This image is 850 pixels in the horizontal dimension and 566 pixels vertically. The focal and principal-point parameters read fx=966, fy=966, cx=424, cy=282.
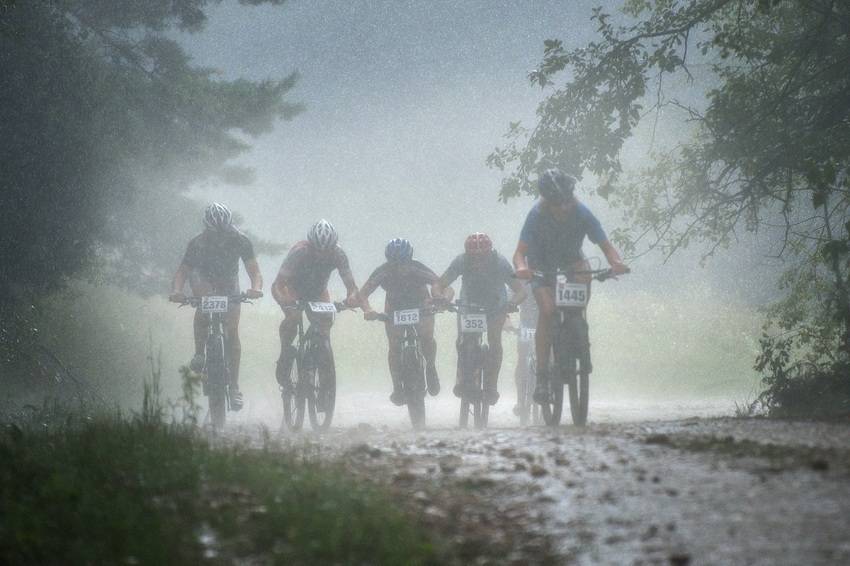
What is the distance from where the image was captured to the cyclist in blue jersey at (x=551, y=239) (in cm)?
896

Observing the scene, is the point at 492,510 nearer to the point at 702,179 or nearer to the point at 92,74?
the point at 702,179

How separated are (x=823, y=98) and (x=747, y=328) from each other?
16.9 m

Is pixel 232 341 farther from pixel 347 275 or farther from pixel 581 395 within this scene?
pixel 581 395

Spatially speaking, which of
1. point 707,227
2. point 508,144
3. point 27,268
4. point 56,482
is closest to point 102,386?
point 27,268

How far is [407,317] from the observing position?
1137 centimetres

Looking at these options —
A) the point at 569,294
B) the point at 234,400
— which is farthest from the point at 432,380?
the point at 569,294

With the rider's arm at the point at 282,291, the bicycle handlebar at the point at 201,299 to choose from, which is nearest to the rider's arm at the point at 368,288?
the rider's arm at the point at 282,291

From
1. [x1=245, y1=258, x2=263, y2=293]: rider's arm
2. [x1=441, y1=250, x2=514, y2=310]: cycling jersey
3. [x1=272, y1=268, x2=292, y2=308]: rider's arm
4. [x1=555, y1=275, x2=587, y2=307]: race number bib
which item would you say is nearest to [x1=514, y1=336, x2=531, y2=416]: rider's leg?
[x1=441, y1=250, x2=514, y2=310]: cycling jersey

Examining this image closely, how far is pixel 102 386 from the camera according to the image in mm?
15570

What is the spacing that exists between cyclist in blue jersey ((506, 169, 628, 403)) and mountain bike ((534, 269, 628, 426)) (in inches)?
5.0

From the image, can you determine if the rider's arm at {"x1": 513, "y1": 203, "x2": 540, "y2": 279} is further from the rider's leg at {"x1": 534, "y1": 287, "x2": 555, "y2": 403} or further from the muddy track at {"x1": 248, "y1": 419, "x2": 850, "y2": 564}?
the muddy track at {"x1": 248, "y1": 419, "x2": 850, "y2": 564}

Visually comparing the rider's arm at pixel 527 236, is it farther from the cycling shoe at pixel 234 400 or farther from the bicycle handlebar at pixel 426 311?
the cycling shoe at pixel 234 400

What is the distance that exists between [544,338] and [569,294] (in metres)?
0.53

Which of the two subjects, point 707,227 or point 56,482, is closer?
point 56,482
